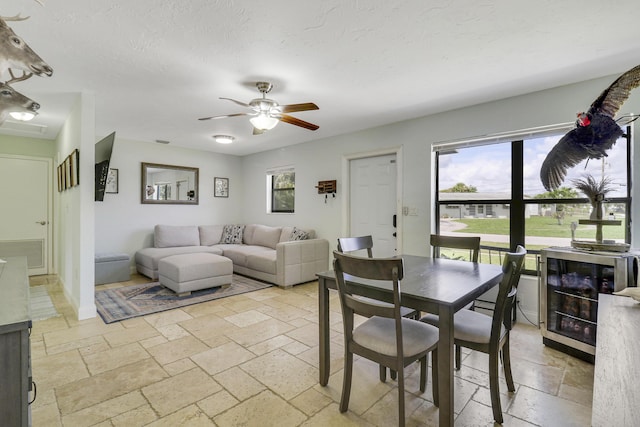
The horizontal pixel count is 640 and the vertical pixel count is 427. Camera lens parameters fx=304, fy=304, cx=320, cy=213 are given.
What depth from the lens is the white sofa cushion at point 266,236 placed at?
5.66 metres

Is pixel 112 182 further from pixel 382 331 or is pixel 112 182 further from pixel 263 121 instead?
pixel 382 331

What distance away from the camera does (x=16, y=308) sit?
44.3 inches

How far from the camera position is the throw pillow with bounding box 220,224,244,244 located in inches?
249

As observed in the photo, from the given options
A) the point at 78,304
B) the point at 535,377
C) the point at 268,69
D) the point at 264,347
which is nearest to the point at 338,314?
the point at 264,347

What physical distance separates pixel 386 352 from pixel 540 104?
2992 millimetres

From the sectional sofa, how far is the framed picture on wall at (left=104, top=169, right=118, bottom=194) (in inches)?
37.1

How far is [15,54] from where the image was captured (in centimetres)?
150

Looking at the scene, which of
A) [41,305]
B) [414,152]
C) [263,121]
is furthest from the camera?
[414,152]

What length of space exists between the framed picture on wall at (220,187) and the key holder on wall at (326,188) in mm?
2599

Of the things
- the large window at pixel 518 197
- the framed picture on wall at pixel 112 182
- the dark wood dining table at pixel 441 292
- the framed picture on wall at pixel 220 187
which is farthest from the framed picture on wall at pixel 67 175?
the large window at pixel 518 197

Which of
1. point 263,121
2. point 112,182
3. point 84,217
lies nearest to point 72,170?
point 84,217

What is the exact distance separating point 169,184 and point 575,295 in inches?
248

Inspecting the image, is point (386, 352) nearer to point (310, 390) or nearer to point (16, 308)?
point (310, 390)

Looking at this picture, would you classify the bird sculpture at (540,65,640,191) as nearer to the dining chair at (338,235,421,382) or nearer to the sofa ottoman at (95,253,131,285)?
the dining chair at (338,235,421,382)
